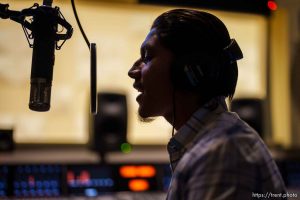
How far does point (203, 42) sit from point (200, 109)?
137 millimetres

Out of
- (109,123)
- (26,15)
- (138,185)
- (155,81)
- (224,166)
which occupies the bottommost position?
(138,185)

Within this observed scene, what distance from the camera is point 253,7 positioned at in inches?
102

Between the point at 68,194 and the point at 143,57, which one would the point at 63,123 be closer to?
the point at 68,194

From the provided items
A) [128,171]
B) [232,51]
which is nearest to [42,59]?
[232,51]

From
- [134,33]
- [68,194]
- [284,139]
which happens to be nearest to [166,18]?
[68,194]

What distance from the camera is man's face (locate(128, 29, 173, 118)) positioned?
3.33 feet

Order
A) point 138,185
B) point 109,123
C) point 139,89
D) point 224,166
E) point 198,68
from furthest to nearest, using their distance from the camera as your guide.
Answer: point 109,123
point 138,185
point 139,89
point 198,68
point 224,166

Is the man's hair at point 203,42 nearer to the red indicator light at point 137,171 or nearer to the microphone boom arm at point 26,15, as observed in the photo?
the microphone boom arm at point 26,15

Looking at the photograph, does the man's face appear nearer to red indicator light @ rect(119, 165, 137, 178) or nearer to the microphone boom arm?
the microphone boom arm

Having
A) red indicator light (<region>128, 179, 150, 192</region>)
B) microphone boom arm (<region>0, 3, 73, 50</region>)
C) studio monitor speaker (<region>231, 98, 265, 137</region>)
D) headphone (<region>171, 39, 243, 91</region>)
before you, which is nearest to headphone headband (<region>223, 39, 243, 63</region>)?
headphone (<region>171, 39, 243, 91</region>)

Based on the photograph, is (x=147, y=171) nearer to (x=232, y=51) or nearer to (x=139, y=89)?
(x=139, y=89)

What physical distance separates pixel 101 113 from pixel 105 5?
74 centimetres

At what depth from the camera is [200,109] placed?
97 centimetres

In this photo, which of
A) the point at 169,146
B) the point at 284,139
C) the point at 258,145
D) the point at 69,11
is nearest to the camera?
the point at 258,145
